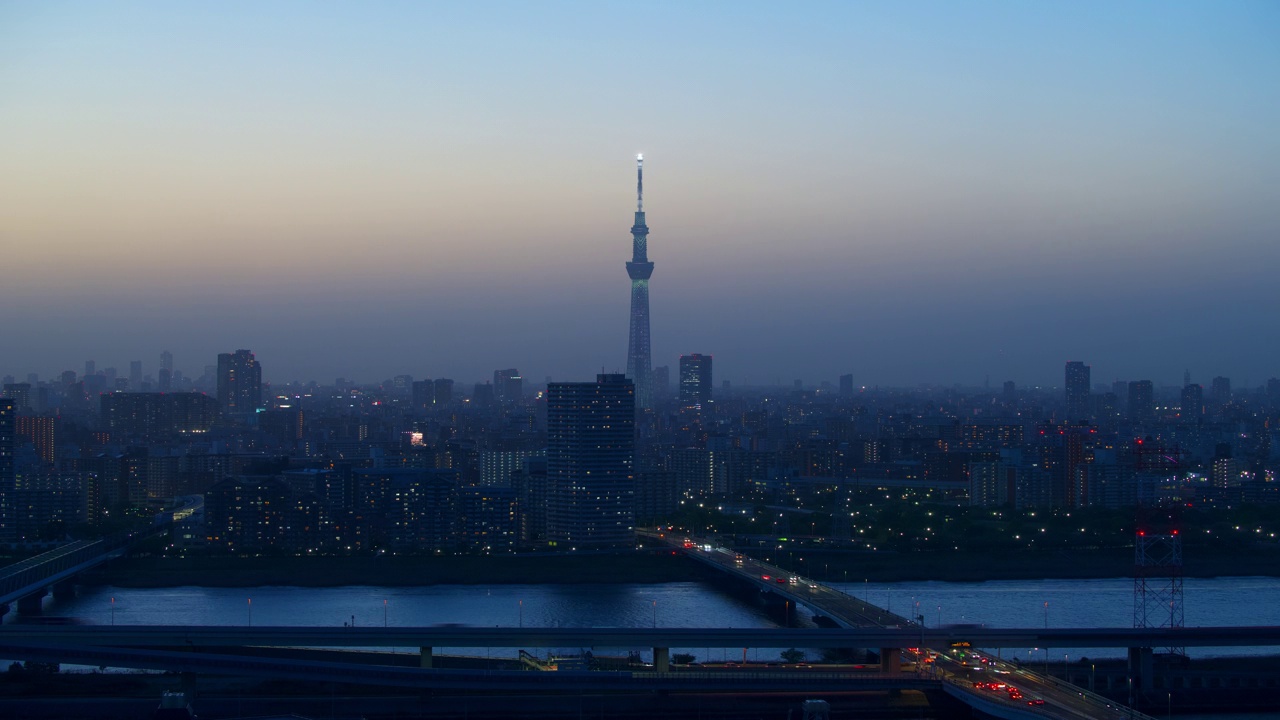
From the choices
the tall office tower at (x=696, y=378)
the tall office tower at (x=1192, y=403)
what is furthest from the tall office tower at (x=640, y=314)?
the tall office tower at (x=1192, y=403)

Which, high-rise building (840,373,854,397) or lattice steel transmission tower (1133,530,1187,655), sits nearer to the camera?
lattice steel transmission tower (1133,530,1187,655)

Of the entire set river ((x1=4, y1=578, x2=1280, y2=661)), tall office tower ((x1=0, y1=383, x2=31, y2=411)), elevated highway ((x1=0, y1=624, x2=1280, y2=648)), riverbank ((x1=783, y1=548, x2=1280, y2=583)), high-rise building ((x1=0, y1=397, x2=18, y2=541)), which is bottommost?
river ((x1=4, y1=578, x2=1280, y2=661))

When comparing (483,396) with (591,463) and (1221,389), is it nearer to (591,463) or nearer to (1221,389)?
(1221,389)

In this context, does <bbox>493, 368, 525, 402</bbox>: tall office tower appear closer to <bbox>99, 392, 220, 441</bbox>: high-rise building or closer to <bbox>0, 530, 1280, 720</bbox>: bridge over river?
<bbox>99, 392, 220, 441</bbox>: high-rise building

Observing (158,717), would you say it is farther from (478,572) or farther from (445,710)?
(478,572)

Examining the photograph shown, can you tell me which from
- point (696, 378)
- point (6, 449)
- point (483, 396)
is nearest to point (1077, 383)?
point (696, 378)

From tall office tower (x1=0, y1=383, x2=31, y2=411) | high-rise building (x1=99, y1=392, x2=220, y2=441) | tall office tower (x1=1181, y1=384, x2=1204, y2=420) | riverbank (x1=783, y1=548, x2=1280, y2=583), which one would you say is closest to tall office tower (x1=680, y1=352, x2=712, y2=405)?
tall office tower (x1=1181, y1=384, x2=1204, y2=420)

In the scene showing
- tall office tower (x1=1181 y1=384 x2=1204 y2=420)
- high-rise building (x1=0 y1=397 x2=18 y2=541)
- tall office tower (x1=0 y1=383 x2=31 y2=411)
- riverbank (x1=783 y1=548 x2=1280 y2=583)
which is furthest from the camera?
tall office tower (x1=1181 y1=384 x2=1204 y2=420)
